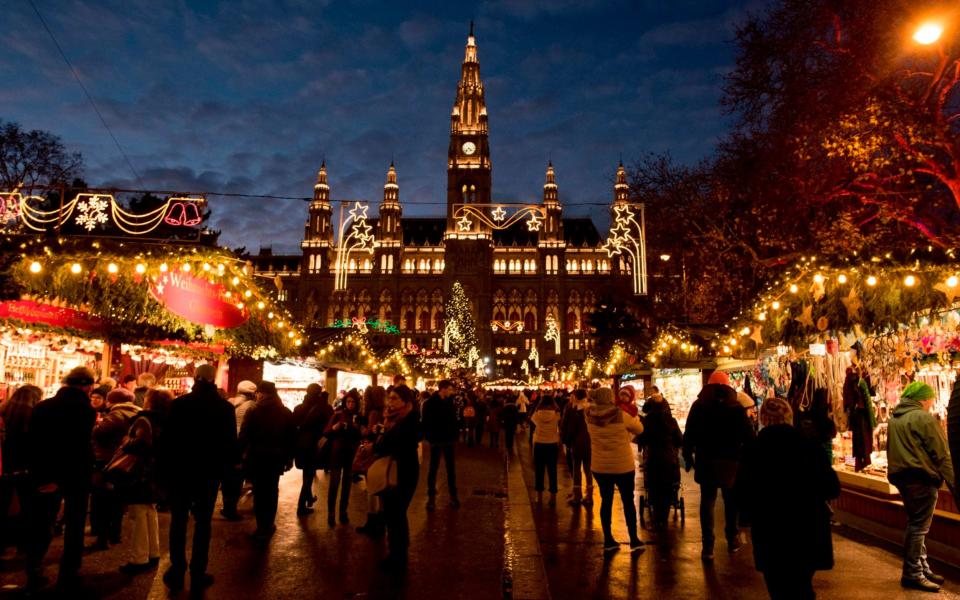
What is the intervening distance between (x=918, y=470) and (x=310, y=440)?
627 cm

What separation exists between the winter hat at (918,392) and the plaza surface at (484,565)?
1464 mm

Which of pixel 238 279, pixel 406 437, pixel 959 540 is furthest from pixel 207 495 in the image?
pixel 959 540

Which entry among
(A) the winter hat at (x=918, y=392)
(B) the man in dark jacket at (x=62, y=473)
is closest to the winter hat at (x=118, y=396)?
(B) the man in dark jacket at (x=62, y=473)

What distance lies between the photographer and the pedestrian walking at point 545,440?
9805 millimetres

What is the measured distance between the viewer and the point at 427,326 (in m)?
82.8

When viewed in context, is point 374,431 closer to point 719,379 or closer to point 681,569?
point 681,569

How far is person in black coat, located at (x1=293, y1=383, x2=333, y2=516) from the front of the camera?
7.89m

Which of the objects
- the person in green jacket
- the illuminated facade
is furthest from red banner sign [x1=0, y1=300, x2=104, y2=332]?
the illuminated facade

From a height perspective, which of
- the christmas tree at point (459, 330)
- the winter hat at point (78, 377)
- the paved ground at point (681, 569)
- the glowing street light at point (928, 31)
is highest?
the christmas tree at point (459, 330)

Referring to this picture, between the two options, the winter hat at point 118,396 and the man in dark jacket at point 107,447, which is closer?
the man in dark jacket at point 107,447

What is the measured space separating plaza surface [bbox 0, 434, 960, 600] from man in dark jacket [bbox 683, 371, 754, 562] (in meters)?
0.38

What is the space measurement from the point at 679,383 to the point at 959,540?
36.0ft

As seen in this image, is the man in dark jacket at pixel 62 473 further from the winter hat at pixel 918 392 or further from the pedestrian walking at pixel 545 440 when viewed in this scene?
the winter hat at pixel 918 392

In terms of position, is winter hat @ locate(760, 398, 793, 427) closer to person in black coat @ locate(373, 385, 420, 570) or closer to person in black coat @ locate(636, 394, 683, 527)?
person in black coat @ locate(373, 385, 420, 570)
